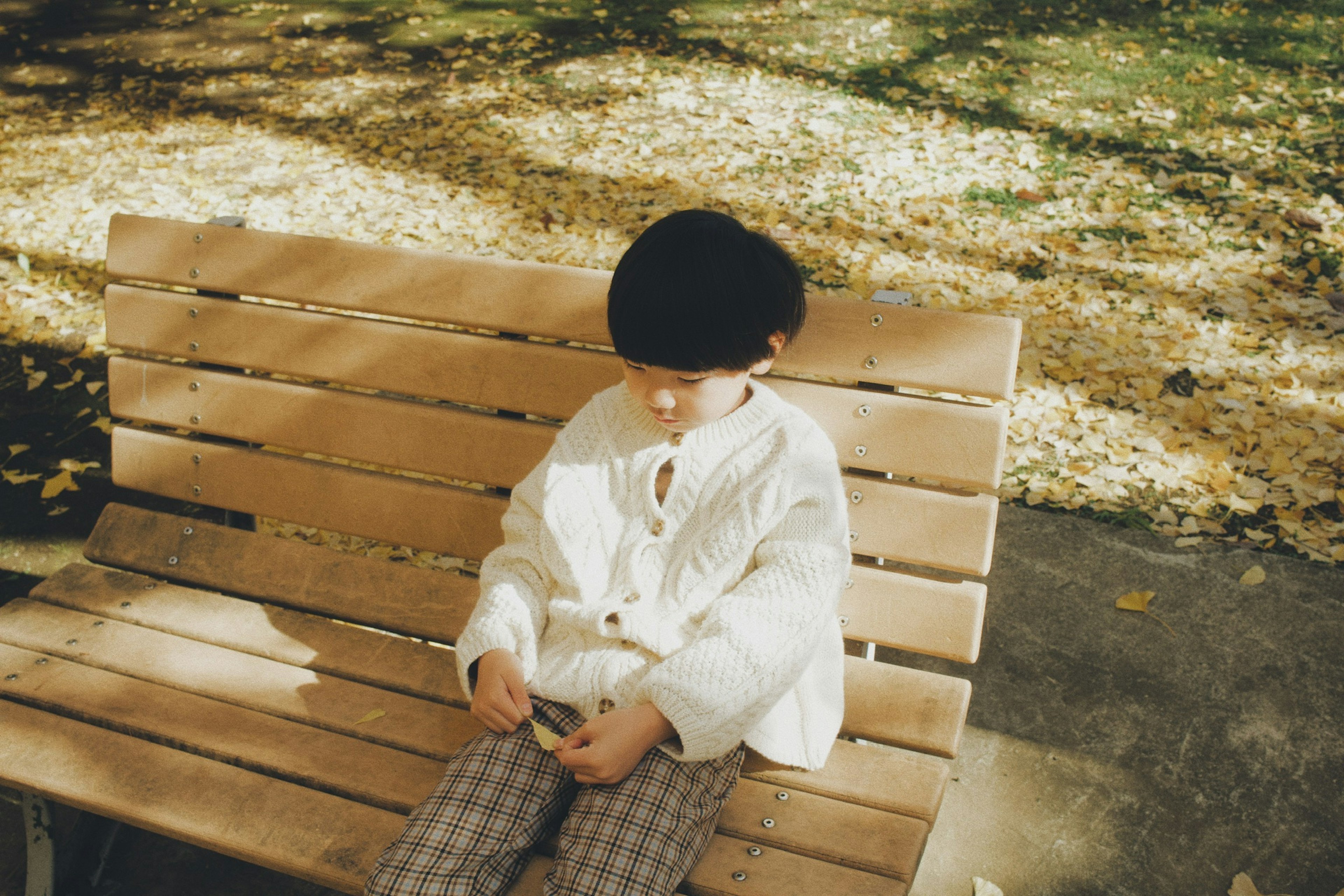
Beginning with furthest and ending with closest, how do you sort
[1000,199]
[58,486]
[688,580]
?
[1000,199] → [58,486] → [688,580]

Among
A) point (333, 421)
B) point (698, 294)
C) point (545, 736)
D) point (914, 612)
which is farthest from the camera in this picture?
point (333, 421)

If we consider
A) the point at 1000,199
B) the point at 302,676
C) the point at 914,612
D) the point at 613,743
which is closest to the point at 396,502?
the point at 302,676

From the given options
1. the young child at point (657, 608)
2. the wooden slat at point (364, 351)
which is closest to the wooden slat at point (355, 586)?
the young child at point (657, 608)

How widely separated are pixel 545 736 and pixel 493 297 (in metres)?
1.05

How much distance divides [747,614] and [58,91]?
7.93 metres

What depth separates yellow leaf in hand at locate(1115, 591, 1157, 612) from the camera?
121 inches

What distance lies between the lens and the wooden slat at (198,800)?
1.83 m

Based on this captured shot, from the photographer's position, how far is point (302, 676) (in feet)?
7.50

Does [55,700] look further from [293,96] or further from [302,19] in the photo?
[302,19]

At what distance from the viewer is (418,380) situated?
8.04ft

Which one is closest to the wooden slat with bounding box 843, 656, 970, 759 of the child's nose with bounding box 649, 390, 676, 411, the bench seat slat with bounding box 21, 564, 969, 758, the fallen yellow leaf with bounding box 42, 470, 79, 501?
the bench seat slat with bounding box 21, 564, 969, 758

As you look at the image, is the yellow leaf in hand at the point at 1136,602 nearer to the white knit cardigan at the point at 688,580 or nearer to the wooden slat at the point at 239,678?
the white knit cardigan at the point at 688,580

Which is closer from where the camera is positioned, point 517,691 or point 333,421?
point 517,691

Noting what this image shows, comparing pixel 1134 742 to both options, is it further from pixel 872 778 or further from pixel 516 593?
pixel 516 593
